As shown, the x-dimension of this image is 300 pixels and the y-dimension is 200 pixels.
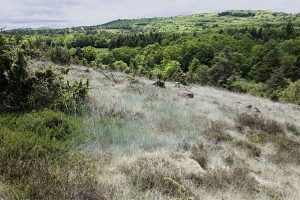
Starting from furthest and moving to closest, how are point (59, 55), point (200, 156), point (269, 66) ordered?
point (269, 66)
point (59, 55)
point (200, 156)

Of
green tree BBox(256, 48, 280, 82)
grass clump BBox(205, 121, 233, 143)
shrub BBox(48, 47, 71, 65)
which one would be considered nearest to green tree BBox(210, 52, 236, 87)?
green tree BBox(256, 48, 280, 82)

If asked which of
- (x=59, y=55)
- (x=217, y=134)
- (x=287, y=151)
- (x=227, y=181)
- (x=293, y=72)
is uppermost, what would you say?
(x=227, y=181)

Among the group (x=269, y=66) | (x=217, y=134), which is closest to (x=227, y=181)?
(x=217, y=134)

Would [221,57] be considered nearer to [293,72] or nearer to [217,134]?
[293,72]

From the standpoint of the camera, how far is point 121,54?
132 m

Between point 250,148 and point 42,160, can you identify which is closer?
point 42,160

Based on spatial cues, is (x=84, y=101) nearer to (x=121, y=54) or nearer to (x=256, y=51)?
(x=256, y=51)

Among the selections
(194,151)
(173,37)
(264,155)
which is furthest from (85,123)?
(173,37)

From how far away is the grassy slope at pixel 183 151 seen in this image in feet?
21.2

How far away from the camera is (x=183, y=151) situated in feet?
28.4

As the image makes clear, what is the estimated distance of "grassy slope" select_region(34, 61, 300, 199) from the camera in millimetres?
6449

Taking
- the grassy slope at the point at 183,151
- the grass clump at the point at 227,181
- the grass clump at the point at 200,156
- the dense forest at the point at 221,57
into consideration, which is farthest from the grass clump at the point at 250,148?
the dense forest at the point at 221,57

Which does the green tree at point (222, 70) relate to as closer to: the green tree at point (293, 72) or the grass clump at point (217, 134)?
the green tree at point (293, 72)

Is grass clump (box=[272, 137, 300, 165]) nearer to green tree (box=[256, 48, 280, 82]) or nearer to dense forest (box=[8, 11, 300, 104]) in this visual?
dense forest (box=[8, 11, 300, 104])
